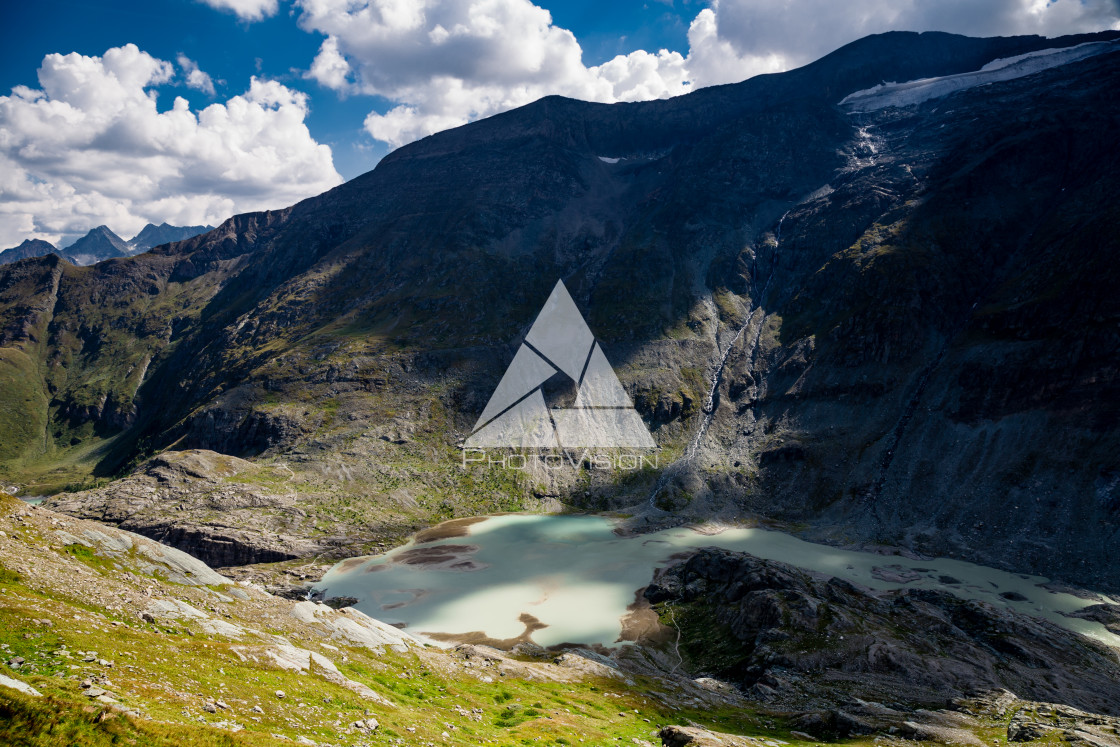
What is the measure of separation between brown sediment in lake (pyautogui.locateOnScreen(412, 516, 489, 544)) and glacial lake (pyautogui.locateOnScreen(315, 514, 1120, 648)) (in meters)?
0.42

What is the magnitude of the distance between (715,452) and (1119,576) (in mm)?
77413

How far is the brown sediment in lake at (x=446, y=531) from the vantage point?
114 metres

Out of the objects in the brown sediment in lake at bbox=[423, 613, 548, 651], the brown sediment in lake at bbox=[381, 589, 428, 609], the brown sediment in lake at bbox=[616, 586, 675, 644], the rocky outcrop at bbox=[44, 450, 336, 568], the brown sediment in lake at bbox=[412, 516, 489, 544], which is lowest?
the brown sediment in lake at bbox=[616, 586, 675, 644]

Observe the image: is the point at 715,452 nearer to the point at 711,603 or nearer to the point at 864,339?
the point at 864,339

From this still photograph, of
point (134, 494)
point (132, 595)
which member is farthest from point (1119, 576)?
point (134, 494)

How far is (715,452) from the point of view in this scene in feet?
488

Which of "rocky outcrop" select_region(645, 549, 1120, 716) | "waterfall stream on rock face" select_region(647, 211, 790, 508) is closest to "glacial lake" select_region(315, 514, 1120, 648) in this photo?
"rocky outcrop" select_region(645, 549, 1120, 716)

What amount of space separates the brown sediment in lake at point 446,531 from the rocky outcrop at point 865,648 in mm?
51779

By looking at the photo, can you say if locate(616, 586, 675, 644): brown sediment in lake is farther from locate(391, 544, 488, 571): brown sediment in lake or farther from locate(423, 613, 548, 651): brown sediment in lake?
locate(391, 544, 488, 571): brown sediment in lake

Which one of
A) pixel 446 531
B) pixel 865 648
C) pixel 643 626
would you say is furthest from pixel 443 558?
pixel 865 648

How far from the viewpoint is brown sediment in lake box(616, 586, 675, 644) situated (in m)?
72.0

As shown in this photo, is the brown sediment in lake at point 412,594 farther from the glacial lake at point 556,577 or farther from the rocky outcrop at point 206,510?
the rocky outcrop at point 206,510

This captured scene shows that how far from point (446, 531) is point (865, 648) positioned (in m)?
81.3

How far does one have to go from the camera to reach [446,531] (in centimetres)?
11762
